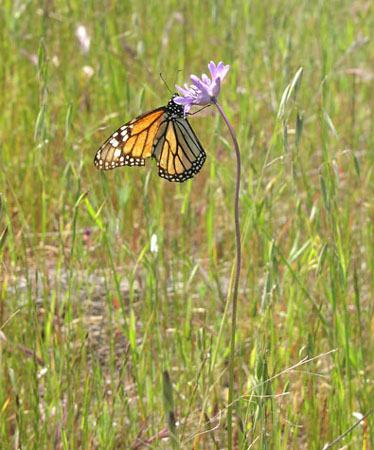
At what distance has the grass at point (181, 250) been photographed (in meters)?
1.51

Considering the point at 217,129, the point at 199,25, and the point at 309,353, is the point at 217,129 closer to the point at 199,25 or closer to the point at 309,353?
the point at 309,353

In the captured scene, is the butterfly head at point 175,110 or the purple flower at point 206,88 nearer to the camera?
the purple flower at point 206,88

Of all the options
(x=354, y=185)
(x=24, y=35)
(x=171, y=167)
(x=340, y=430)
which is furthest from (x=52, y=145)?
(x=340, y=430)

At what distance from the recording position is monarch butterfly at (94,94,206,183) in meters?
1.45

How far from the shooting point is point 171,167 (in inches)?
59.6

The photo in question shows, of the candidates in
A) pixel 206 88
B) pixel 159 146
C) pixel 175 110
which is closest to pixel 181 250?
pixel 159 146

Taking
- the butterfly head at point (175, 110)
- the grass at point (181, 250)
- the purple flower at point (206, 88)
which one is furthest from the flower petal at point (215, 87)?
the butterfly head at point (175, 110)

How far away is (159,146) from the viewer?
59.4 inches

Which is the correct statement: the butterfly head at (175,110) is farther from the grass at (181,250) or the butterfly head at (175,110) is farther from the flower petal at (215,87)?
the flower petal at (215,87)

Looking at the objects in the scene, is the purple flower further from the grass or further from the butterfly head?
the butterfly head

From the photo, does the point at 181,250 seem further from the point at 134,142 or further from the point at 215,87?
the point at 215,87

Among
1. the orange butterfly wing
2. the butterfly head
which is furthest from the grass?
the butterfly head

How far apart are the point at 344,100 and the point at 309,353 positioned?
8.36ft

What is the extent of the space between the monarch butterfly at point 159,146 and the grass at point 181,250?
0.11m
